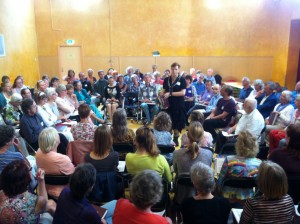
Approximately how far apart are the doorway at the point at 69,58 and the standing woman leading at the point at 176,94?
27.0 feet

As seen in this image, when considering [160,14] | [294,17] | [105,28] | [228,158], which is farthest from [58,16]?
[228,158]

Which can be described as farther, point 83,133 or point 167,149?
point 83,133

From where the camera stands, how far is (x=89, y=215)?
6.24ft

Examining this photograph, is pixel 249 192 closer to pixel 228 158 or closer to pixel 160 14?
pixel 228 158

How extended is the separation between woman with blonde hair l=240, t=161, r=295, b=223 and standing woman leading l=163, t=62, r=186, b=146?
11.1ft

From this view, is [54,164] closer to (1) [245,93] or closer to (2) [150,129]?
(2) [150,129]

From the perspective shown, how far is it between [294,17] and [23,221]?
10422mm

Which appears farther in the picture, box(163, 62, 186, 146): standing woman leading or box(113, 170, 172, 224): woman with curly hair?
box(163, 62, 186, 146): standing woman leading

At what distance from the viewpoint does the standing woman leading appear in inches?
207

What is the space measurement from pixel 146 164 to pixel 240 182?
0.89 meters

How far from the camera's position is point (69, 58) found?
41.3ft

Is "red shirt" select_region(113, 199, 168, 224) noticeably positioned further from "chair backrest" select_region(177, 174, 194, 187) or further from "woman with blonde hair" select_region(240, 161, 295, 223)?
"chair backrest" select_region(177, 174, 194, 187)

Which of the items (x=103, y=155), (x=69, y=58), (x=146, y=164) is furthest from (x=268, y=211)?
(x=69, y=58)

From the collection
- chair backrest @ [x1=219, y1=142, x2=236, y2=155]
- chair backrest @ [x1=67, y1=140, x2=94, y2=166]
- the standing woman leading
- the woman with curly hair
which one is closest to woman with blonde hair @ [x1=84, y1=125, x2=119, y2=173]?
chair backrest @ [x1=67, y1=140, x2=94, y2=166]
